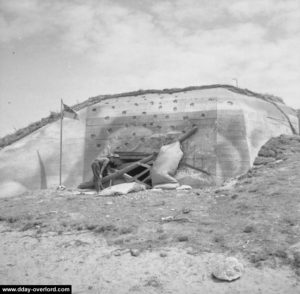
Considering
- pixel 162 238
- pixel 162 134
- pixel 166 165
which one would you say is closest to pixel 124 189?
pixel 166 165

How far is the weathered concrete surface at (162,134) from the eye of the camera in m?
13.3

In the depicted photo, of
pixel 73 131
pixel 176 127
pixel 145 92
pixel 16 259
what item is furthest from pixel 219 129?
pixel 16 259

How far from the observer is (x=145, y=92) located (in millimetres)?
16219

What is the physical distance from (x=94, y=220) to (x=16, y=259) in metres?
2.07

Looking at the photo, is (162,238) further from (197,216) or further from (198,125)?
(198,125)

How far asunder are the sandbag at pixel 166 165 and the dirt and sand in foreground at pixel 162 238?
4.79ft

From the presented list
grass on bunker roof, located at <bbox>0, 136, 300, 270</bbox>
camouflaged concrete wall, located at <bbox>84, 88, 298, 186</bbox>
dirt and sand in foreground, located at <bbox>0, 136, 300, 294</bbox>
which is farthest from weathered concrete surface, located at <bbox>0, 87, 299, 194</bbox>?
dirt and sand in foreground, located at <bbox>0, 136, 300, 294</bbox>

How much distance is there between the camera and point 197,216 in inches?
349

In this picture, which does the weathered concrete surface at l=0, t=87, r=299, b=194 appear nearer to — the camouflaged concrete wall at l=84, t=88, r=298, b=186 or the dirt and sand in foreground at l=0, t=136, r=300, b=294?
the camouflaged concrete wall at l=84, t=88, r=298, b=186

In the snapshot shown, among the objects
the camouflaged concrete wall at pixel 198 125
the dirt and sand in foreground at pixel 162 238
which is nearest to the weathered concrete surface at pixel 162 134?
the camouflaged concrete wall at pixel 198 125

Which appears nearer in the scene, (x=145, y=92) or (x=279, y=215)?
(x=279, y=215)

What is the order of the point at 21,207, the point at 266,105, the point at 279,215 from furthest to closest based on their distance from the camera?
the point at 266,105, the point at 21,207, the point at 279,215

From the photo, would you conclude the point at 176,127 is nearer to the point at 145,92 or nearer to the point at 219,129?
the point at 219,129

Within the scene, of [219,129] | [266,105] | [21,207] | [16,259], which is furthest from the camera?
[266,105]
